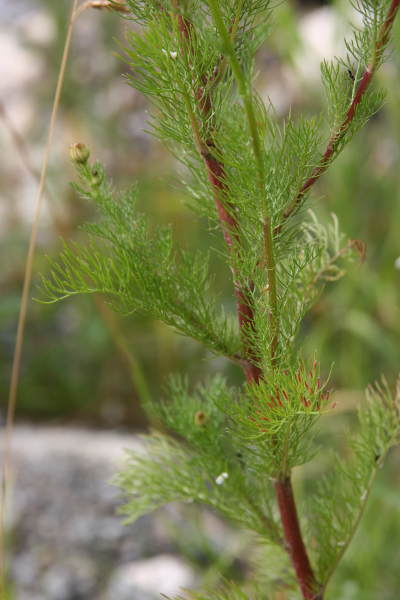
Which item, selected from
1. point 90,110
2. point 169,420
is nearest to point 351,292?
point 90,110

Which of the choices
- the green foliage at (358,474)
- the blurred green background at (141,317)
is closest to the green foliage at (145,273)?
the green foliage at (358,474)

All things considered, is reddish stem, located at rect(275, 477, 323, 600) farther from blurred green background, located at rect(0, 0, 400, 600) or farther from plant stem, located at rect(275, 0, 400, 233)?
blurred green background, located at rect(0, 0, 400, 600)

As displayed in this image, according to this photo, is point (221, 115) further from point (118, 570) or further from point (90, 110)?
point (90, 110)

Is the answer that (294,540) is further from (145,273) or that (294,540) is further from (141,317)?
(141,317)

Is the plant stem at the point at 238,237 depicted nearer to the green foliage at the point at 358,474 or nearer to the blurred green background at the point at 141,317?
the green foliage at the point at 358,474

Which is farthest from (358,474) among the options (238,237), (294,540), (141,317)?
(141,317)
